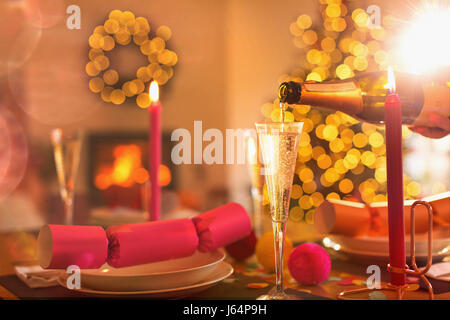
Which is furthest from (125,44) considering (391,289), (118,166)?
(391,289)

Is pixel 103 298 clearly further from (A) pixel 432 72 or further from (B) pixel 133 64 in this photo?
(B) pixel 133 64

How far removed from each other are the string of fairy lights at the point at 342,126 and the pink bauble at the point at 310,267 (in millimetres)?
1641

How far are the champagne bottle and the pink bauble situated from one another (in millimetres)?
212

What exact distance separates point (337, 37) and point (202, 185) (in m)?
2.31

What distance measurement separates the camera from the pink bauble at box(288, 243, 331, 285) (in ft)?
2.21

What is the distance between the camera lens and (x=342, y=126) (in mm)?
2324

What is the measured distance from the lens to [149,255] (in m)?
0.64

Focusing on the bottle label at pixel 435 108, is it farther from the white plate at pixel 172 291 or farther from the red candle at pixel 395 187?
the white plate at pixel 172 291

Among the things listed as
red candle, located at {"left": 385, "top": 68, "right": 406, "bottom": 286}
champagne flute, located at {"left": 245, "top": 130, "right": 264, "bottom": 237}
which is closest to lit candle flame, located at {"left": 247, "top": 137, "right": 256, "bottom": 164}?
champagne flute, located at {"left": 245, "top": 130, "right": 264, "bottom": 237}

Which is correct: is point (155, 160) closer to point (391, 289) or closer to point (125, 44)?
point (391, 289)

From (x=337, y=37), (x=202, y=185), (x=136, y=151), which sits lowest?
(x=202, y=185)

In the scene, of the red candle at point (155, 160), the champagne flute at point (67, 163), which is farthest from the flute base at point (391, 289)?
the champagne flute at point (67, 163)

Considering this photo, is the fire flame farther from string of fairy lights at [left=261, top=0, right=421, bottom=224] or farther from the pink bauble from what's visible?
the pink bauble
